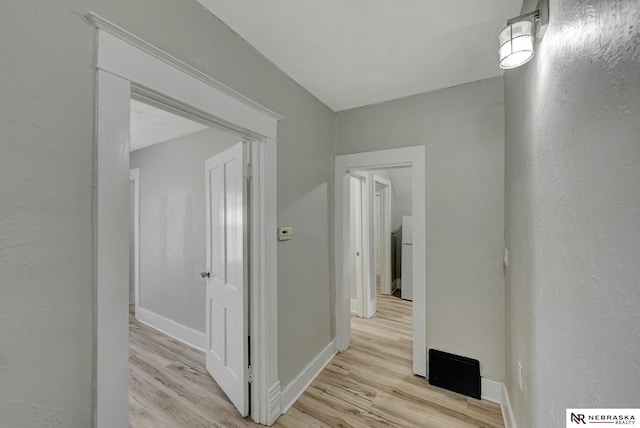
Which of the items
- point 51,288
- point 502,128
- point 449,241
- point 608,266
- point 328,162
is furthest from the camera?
point 328,162

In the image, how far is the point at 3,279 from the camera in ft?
2.41

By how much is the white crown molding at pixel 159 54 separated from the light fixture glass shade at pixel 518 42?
131cm

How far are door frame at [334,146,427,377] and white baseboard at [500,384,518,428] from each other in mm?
559

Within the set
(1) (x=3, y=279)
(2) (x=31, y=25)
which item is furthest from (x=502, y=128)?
(1) (x=3, y=279)

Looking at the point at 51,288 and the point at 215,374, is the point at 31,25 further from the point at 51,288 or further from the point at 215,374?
the point at 215,374

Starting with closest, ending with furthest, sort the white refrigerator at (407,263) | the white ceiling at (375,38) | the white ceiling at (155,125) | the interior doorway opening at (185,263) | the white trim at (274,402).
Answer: the white ceiling at (375,38) < the white trim at (274,402) < the interior doorway opening at (185,263) < the white ceiling at (155,125) < the white refrigerator at (407,263)

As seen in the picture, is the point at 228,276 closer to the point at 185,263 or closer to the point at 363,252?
the point at 185,263

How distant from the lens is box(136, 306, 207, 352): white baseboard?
2.87 metres

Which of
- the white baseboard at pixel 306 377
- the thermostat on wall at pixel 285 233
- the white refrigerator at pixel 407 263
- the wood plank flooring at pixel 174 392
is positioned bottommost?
the wood plank flooring at pixel 174 392

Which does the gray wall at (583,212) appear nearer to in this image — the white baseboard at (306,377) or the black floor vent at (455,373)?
the black floor vent at (455,373)

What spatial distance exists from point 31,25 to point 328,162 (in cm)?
205

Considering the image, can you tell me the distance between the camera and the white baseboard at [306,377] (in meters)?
1.92
